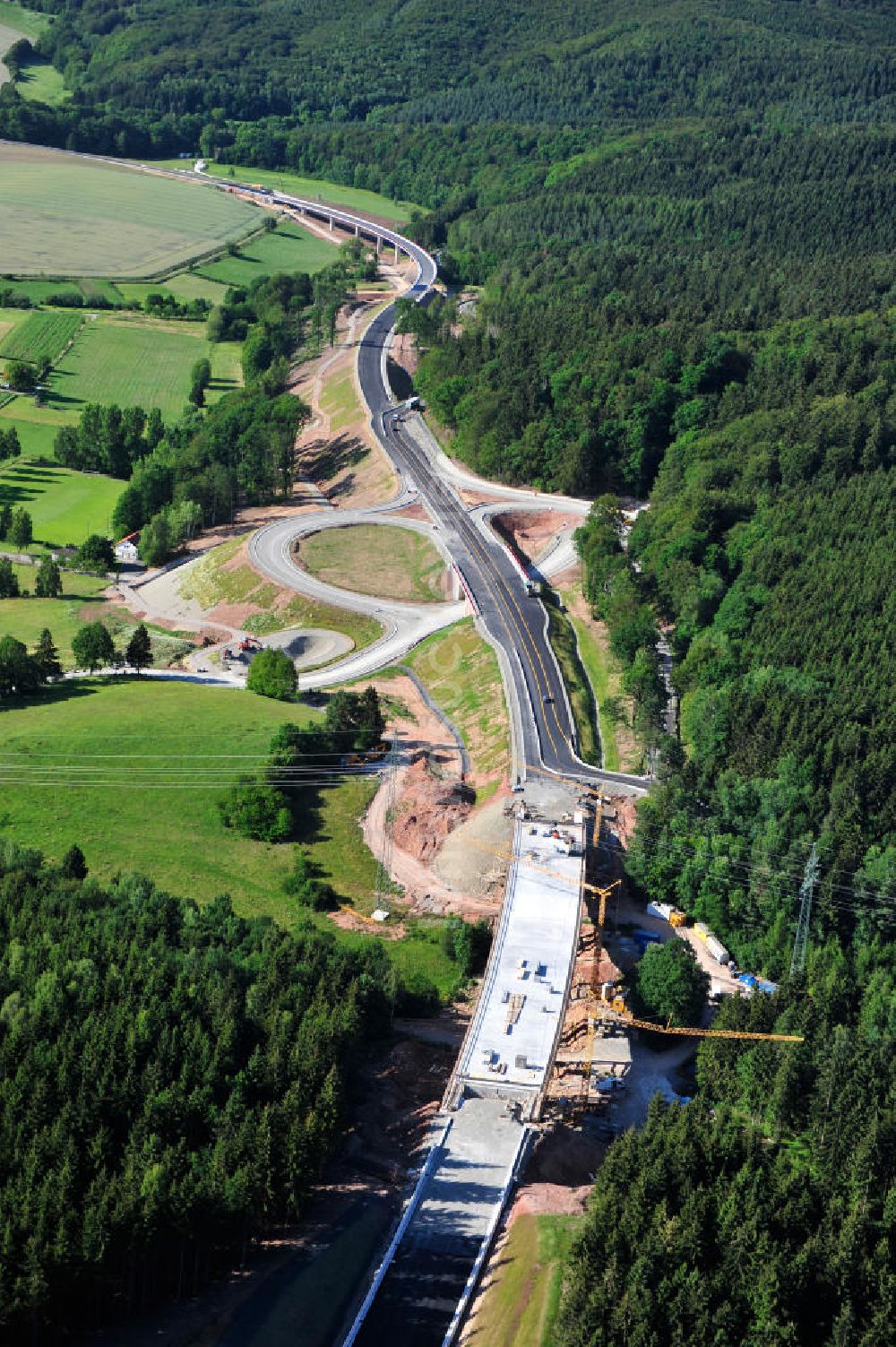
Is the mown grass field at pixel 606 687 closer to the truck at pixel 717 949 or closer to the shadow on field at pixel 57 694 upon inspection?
the truck at pixel 717 949

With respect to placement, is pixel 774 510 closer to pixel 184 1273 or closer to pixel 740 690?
pixel 740 690

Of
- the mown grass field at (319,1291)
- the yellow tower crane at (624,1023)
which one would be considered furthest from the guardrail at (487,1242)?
the yellow tower crane at (624,1023)

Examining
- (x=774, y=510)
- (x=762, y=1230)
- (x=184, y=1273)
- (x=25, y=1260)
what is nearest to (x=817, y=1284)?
(x=762, y=1230)

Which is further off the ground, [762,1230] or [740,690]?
[740,690]

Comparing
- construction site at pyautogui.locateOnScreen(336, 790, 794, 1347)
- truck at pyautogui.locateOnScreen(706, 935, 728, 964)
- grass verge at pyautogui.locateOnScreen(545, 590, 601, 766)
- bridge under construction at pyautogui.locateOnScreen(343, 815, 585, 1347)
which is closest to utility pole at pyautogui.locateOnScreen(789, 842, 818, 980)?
truck at pyautogui.locateOnScreen(706, 935, 728, 964)

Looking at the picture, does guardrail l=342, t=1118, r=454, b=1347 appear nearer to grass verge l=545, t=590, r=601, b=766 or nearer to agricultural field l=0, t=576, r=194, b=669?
grass verge l=545, t=590, r=601, b=766

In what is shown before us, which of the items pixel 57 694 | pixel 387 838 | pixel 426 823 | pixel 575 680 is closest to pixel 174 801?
pixel 387 838
